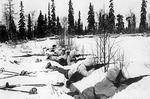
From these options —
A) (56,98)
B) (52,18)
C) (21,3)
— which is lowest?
(56,98)

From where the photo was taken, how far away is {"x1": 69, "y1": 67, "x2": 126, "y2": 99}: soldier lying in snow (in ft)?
30.0

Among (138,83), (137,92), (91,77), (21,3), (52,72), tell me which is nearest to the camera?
(137,92)

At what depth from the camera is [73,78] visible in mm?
12203

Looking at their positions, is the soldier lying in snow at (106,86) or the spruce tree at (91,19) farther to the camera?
the spruce tree at (91,19)

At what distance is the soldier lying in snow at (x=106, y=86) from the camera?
9134 mm

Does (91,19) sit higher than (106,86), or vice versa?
(91,19)

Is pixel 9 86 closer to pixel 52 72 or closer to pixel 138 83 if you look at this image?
pixel 52 72

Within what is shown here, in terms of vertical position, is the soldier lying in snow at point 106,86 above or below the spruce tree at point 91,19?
below

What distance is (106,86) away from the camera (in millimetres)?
9352

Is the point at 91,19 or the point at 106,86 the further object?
the point at 91,19

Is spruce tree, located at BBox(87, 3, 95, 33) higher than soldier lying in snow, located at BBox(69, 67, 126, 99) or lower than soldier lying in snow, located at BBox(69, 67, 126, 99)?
higher

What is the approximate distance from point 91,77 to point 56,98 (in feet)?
6.39

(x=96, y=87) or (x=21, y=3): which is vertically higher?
(x=21, y=3)

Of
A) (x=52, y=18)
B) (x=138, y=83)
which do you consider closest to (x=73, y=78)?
(x=138, y=83)
